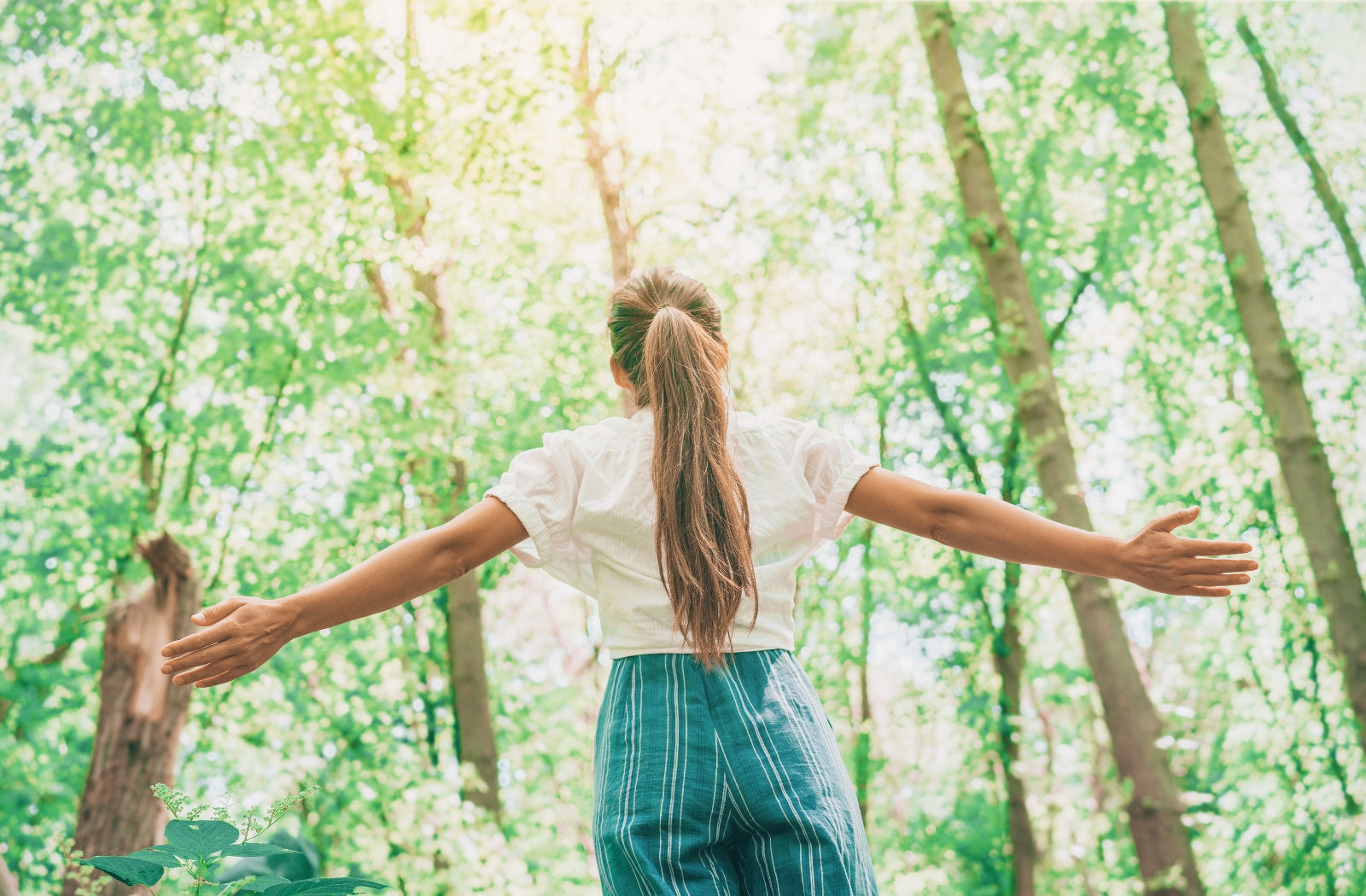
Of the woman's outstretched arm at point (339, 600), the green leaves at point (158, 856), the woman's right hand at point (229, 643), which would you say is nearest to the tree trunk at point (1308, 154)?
the woman's outstretched arm at point (339, 600)

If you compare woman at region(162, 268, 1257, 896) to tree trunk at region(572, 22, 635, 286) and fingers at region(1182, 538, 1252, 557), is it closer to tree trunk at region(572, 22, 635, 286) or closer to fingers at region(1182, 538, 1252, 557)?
fingers at region(1182, 538, 1252, 557)

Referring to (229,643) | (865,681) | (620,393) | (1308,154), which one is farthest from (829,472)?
(865,681)

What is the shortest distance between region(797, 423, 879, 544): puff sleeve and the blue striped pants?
0.94ft

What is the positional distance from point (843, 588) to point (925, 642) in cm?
98

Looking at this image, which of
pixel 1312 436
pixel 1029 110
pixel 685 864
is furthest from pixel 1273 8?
pixel 685 864

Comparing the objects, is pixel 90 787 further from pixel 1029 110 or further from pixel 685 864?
pixel 1029 110

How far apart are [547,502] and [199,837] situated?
0.70 m

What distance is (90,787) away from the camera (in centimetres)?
514

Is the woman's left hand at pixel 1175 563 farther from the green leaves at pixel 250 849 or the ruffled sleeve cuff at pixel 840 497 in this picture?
the green leaves at pixel 250 849

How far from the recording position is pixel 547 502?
1614 millimetres

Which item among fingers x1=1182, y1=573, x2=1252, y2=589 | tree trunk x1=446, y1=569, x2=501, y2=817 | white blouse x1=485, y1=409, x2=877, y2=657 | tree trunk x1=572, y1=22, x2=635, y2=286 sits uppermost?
tree trunk x1=572, y1=22, x2=635, y2=286

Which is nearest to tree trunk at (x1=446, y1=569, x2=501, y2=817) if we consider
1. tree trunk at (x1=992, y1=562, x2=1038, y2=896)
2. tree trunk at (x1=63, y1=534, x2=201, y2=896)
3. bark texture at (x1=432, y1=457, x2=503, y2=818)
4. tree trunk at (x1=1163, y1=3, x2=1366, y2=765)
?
bark texture at (x1=432, y1=457, x2=503, y2=818)

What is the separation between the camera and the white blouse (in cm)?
158

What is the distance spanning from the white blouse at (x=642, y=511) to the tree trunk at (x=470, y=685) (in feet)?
21.2
